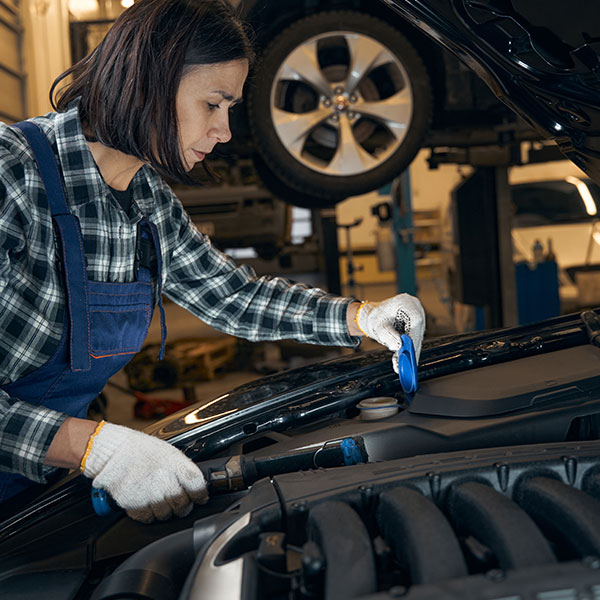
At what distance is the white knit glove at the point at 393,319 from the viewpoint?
1.16 metres

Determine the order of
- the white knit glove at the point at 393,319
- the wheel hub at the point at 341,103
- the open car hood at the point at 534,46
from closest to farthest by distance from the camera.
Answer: the open car hood at the point at 534,46 < the white knit glove at the point at 393,319 < the wheel hub at the point at 341,103

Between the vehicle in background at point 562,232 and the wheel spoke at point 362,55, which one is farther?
the vehicle in background at point 562,232

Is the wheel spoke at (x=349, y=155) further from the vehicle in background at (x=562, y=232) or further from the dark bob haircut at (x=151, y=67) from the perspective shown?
the vehicle in background at (x=562, y=232)

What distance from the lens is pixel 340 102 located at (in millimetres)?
2430

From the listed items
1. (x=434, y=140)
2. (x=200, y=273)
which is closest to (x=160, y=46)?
(x=200, y=273)

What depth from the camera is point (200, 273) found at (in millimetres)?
1259

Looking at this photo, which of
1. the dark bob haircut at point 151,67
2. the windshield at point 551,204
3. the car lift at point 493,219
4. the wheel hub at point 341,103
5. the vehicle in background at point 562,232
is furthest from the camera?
the windshield at point 551,204

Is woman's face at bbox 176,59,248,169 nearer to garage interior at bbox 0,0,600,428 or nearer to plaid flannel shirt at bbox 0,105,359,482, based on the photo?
plaid flannel shirt at bbox 0,105,359,482

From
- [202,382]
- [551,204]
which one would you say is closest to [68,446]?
[202,382]

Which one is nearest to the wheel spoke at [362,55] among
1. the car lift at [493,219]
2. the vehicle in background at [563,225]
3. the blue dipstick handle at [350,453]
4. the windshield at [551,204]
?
the car lift at [493,219]

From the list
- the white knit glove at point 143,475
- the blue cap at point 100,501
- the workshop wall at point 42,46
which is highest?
the workshop wall at point 42,46

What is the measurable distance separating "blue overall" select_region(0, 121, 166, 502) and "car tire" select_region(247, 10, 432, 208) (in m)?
1.42

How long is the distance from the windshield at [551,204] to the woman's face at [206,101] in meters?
4.06

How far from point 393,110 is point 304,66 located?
0.37 metres
